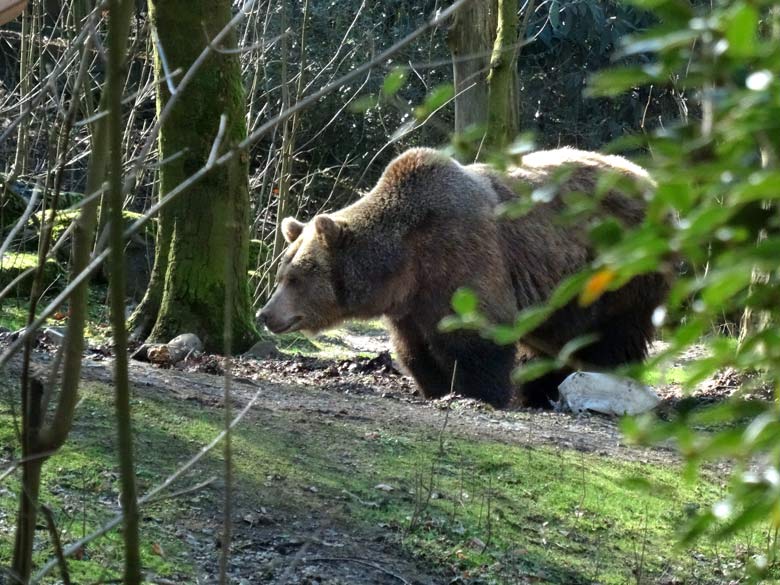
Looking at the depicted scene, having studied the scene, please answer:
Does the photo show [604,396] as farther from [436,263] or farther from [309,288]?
[309,288]

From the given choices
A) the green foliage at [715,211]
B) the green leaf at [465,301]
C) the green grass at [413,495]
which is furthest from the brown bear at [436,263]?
the green foliage at [715,211]

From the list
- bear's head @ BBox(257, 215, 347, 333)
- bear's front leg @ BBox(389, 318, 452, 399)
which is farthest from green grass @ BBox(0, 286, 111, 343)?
bear's front leg @ BBox(389, 318, 452, 399)

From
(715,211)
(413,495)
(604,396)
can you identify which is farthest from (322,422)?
(715,211)

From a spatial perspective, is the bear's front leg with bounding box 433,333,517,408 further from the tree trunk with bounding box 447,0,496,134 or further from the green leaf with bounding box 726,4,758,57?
the green leaf with bounding box 726,4,758,57

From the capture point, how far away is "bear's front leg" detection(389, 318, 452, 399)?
9461 mm

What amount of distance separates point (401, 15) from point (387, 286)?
13256 millimetres

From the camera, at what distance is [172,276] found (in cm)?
916

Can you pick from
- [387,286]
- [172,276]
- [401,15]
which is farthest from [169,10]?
[401,15]

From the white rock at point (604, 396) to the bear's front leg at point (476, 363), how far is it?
518mm

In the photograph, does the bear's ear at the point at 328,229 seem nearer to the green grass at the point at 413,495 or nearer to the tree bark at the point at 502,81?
the green grass at the point at 413,495

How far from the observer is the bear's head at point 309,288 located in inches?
378

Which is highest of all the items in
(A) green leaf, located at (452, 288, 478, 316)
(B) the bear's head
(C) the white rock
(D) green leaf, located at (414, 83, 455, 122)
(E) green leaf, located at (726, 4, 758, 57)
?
(E) green leaf, located at (726, 4, 758, 57)

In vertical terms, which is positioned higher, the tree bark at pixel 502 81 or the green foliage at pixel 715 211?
the tree bark at pixel 502 81

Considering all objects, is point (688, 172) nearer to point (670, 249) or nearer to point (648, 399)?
point (670, 249)
